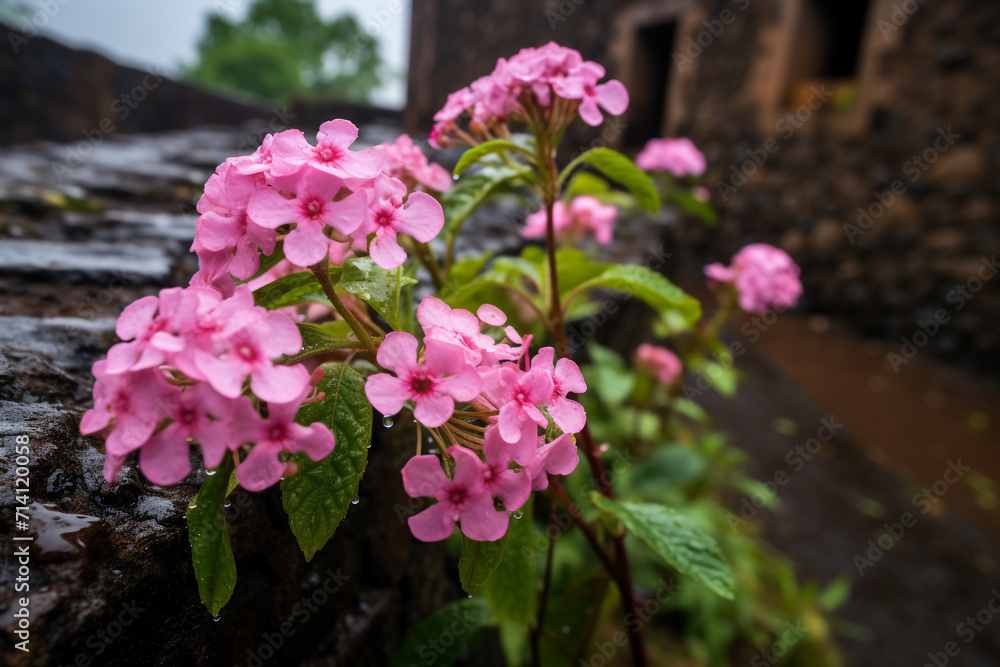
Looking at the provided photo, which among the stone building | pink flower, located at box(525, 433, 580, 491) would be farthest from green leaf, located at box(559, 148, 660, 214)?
the stone building

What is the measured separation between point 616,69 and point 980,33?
11.8 ft

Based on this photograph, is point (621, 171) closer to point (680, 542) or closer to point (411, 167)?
point (411, 167)

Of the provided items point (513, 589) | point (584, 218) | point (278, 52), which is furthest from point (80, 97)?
point (278, 52)

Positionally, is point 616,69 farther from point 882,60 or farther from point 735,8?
point 882,60

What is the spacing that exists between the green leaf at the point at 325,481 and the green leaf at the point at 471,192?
388mm

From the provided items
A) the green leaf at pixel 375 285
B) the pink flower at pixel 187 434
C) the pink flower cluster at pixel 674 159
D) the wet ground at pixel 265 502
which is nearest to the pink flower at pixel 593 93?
the green leaf at pixel 375 285

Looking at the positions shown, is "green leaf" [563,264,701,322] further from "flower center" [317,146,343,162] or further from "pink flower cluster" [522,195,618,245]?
"pink flower cluster" [522,195,618,245]

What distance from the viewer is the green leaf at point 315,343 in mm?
552

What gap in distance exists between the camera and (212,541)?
48cm

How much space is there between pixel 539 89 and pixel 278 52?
2737 centimetres

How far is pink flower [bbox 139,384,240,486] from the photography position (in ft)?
1.36

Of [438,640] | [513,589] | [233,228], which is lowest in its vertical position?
[438,640]

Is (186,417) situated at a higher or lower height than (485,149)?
lower

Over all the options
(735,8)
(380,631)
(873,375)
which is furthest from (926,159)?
(380,631)
